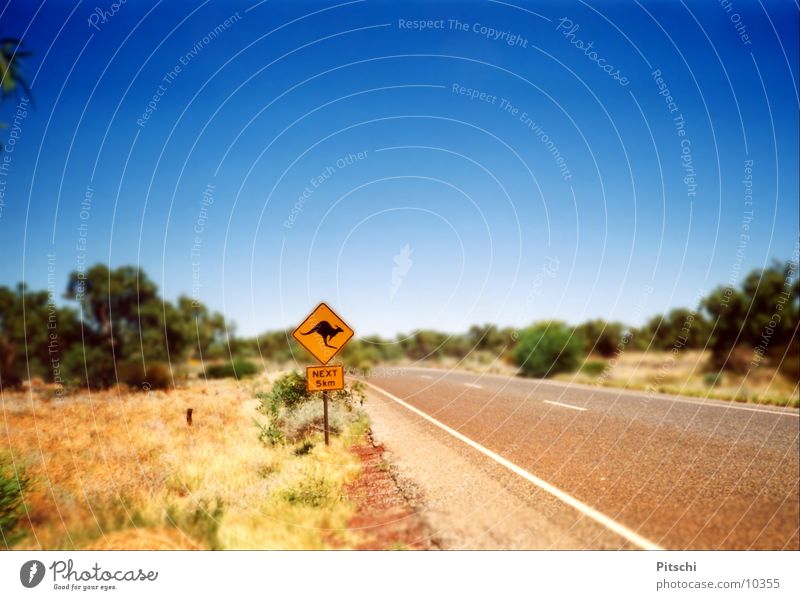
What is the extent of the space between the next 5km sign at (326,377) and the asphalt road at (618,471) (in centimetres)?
163

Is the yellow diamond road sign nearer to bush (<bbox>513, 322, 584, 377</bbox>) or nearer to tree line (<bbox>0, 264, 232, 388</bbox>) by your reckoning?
tree line (<bbox>0, 264, 232, 388</bbox>)

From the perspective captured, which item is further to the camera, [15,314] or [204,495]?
[15,314]

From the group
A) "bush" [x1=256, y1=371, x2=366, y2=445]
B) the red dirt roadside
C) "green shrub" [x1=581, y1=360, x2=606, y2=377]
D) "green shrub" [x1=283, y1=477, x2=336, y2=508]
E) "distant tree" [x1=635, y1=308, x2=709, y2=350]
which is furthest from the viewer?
"distant tree" [x1=635, y1=308, x2=709, y2=350]

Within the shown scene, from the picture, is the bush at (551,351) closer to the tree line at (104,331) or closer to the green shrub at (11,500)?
the tree line at (104,331)

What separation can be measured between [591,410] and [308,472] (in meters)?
7.83

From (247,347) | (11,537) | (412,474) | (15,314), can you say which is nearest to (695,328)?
(247,347)

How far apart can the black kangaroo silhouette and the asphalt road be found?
2.23 metres

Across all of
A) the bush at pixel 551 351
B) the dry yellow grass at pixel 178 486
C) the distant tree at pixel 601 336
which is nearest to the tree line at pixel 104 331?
the dry yellow grass at pixel 178 486

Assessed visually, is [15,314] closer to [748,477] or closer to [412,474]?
[412,474]

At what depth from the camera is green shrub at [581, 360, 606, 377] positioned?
2543 centimetres

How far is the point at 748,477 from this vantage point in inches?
232

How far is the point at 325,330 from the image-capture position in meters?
7.55

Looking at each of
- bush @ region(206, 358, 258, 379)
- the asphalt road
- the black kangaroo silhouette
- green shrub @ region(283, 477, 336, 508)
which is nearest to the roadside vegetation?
bush @ region(206, 358, 258, 379)

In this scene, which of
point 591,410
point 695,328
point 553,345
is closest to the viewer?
point 591,410
